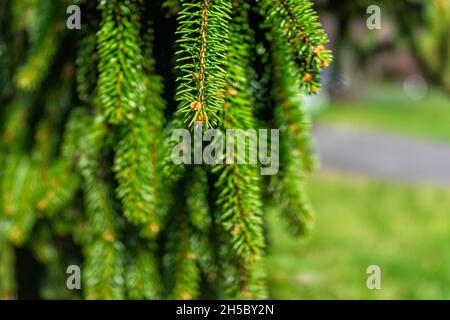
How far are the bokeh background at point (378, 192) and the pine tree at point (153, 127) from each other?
719 mm

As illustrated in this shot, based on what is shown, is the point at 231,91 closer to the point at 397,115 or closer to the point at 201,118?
the point at 201,118

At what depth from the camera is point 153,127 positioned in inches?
40.3

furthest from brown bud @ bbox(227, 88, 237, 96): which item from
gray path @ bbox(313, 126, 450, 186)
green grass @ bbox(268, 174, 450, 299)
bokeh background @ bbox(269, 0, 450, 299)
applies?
gray path @ bbox(313, 126, 450, 186)

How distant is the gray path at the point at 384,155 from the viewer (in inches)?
241

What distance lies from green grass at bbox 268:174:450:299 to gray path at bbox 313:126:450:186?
75 centimetres

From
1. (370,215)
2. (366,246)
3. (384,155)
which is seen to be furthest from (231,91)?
(384,155)

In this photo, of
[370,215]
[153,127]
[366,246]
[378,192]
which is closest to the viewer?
[153,127]

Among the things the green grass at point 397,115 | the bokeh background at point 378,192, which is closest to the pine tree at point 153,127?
the bokeh background at point 378,192

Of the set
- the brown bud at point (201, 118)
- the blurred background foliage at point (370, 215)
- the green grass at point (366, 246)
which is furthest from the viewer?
the green grass at point (366, 246)

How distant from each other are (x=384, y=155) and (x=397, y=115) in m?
4.33

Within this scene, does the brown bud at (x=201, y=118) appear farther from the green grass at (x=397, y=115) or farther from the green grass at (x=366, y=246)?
the green grass at (x=397, y=115)

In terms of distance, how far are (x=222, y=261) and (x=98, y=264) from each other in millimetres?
286

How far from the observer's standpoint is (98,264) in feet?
3.76
